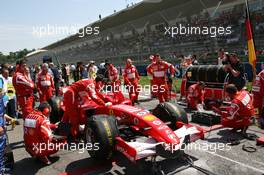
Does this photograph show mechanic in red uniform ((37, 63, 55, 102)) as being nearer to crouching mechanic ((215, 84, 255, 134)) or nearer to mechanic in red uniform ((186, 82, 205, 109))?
mechanic in red uniform ((186, 82, 205, 109))

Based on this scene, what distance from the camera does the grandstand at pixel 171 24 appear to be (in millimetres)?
16203

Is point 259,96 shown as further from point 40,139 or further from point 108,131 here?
point 40,139

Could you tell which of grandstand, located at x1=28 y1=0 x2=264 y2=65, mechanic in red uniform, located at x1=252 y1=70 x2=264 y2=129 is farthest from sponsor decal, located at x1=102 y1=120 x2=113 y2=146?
grandstand, located at x1=28 y1=0 x2=264 y2=65

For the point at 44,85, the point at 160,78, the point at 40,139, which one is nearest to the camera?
the point at 40,139

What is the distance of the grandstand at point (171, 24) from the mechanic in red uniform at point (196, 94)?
613 cm

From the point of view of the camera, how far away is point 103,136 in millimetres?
4863

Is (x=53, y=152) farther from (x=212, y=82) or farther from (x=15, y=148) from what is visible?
(x=212, y=82)

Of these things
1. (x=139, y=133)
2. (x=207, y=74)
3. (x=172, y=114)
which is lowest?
(x=139, y=133)

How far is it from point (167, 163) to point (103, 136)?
1125 millimetres

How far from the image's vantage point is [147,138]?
4.92 metres

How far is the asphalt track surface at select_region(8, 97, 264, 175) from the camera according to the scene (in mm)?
4707

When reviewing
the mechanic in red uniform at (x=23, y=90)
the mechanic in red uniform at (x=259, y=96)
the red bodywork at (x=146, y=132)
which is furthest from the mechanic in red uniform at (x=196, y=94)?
the mechanic in red uniform at (x=23, y=90)

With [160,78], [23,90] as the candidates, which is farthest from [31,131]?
[160,78]

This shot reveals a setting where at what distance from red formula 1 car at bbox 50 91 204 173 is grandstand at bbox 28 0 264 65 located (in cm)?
995
